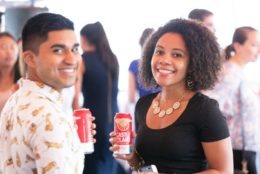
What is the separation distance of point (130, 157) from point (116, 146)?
0.09 meters

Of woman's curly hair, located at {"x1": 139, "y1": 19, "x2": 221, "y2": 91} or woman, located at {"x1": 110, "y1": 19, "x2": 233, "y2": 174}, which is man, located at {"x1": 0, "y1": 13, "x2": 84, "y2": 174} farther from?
woman's curly hair, located at {"x1": 139, "y1": 19, "x2": 221, "y2": 91}

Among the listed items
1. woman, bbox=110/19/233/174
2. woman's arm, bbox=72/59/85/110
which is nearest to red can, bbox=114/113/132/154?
woman, bbox=110/19/233/174

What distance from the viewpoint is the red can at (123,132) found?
1.68m

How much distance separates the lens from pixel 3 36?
2803 millimetres

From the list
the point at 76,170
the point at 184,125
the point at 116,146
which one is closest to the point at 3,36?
the point at 116,146

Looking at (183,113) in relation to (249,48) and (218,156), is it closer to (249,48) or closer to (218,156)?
(218,156)

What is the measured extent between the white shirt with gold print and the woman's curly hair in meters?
0.63

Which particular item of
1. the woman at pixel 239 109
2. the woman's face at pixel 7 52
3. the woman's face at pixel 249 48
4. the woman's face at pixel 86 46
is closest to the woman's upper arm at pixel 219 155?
the woman at pixel 239 109

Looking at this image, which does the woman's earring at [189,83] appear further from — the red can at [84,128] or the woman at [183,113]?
the red can at [84,128]

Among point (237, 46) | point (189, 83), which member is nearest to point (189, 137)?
point (189, 83)

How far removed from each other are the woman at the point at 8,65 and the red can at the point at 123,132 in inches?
48.0

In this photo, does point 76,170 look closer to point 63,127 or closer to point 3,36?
point 63,127

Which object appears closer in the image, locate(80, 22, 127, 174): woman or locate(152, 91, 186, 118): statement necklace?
locate(152, 91, 186, 118): statement necklace

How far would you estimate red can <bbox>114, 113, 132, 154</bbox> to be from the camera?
5.50ft
